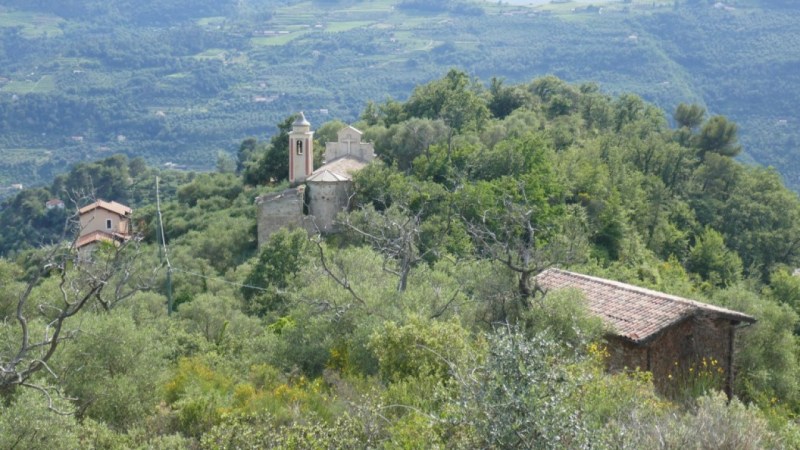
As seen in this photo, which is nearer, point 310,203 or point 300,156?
point 310,203

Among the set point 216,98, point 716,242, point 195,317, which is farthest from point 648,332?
point 216,98

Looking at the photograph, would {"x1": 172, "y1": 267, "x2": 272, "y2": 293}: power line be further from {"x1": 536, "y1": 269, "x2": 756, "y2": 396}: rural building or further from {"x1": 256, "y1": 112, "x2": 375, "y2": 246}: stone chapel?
{"x1": 536, "y1": 269, "x2": 756, "y2": 396}: rural building

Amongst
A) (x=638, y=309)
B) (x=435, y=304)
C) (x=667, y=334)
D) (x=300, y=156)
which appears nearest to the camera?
(x=667, y=334)

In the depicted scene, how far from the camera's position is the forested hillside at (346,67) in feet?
379

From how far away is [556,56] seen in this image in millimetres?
136500

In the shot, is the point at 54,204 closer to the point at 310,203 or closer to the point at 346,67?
the point at 310,203

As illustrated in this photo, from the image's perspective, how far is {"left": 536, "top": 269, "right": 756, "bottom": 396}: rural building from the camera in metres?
17.6

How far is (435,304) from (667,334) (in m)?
4.07

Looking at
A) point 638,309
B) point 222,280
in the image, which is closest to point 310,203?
point 222,280

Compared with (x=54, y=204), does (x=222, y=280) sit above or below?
above

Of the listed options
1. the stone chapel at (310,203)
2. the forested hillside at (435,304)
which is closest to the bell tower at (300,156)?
the stone chapel at (310,203)

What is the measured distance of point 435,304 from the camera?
61.2 feet

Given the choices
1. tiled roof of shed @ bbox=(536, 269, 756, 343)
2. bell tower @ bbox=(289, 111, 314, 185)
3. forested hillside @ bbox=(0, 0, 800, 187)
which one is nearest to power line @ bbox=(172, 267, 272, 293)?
bell tower @ bbox=(289, 111, 314, 185)

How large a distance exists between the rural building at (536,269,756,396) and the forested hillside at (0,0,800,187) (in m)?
74.5
